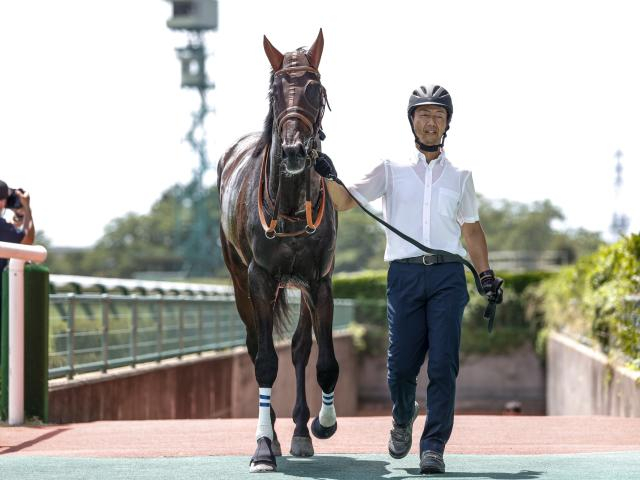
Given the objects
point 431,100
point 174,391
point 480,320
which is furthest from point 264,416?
point 480,320

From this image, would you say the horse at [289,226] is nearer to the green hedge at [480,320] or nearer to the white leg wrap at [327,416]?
the white leg wrap at [327,416]

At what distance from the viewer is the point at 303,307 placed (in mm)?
8531

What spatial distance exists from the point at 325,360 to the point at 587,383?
12.4 meters

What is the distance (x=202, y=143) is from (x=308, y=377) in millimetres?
73482

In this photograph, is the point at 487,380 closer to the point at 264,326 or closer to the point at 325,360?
the point at 325,360

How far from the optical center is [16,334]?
10141mm

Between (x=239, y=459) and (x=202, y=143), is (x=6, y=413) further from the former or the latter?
(x=202, y=143)

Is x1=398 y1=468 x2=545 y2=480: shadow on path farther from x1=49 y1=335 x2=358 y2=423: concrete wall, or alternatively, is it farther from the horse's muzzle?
x1=49 y1=335 x2=358 y2=423: concrete wall

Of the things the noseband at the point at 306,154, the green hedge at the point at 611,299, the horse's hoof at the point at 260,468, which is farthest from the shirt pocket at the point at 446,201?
the green hedge at the point at 611,299

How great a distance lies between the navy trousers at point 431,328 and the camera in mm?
6789

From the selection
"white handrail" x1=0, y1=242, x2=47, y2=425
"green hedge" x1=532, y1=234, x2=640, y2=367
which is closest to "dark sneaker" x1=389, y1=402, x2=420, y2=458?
"white handrail" x1=0, y1=242, x2=47, y2=425

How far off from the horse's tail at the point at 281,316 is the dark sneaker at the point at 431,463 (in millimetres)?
2385

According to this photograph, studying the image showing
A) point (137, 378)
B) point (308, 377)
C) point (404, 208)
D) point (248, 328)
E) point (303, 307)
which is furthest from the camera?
point (308, 377)

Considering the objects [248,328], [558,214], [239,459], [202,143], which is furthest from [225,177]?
[558,214]
